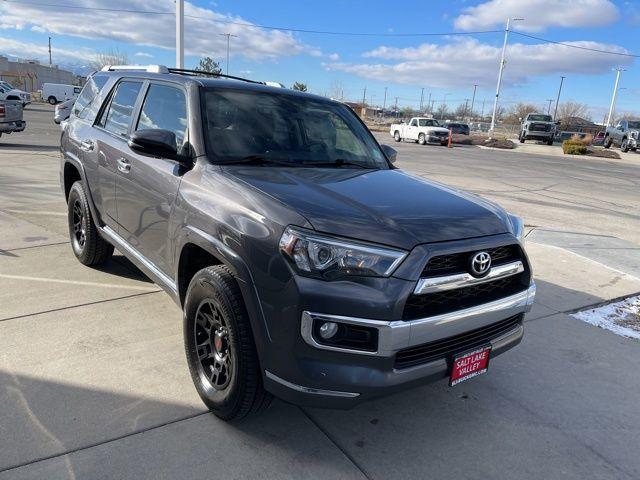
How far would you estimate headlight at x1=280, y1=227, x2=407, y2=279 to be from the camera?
2387mm

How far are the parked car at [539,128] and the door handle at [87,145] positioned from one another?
41.2 meters

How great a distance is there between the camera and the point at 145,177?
12.0 feet

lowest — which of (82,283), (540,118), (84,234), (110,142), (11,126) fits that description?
(82,283)

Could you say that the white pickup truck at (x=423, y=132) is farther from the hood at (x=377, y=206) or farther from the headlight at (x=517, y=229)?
the headlight at (x=517, y=229)

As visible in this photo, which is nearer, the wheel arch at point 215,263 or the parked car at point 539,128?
the wheel arch at point 215,263

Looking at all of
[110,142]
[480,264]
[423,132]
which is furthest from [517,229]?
[423,132]

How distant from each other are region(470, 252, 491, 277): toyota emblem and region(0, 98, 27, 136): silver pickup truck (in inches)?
618

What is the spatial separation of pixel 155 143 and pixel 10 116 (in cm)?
1430

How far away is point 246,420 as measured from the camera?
293cm

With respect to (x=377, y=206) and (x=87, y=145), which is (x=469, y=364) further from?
(x=87, y=145)

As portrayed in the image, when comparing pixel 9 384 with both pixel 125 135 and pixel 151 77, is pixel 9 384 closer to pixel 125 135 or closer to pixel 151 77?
pixel 125 135

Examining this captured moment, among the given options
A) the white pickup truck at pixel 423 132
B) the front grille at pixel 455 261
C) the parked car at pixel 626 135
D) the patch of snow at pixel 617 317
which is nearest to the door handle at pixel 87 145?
the front grille at pixel 455 261

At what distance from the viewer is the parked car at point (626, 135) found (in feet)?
113

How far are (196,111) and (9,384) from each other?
202cm
